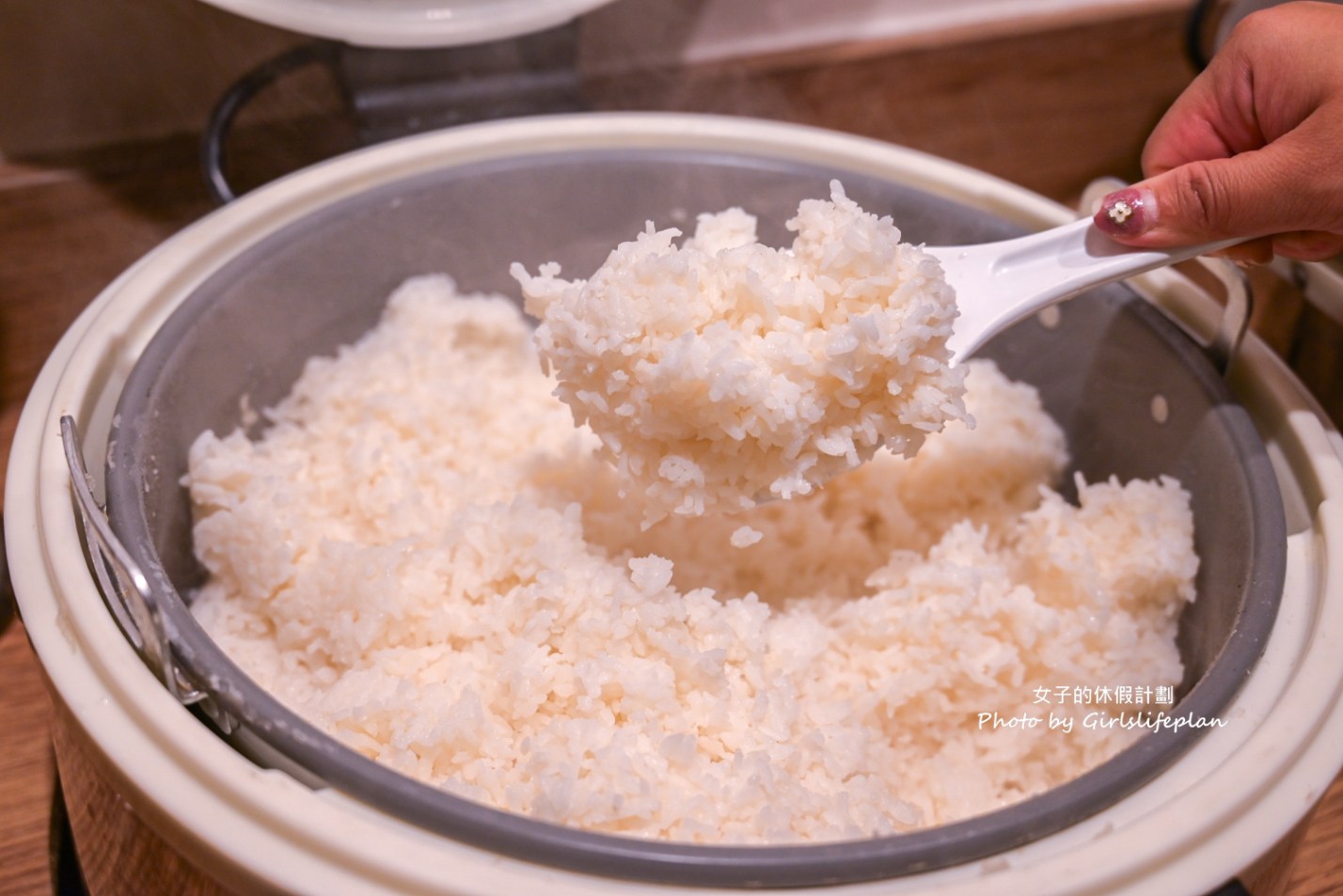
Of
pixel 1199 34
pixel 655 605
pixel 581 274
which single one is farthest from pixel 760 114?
pixel 655 605

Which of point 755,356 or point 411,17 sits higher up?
point 411,17

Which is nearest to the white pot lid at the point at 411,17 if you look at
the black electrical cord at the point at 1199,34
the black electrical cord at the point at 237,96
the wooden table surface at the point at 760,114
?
the black electrical cord at the point at 237,96

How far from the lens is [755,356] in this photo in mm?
838

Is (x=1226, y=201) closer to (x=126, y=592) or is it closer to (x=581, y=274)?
(x=581, y=274)

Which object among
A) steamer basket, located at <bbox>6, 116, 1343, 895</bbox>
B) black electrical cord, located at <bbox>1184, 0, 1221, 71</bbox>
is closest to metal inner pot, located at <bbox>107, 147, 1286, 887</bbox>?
steamer basket, located at <bbox>6, 116, 1343, 895</bbox>

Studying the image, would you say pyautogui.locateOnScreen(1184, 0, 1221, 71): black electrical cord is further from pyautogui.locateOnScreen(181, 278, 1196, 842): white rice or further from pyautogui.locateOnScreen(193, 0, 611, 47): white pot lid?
pyautogui.locateOnScreen(193, 0, 611, 47): white pot lid

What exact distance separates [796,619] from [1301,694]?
42cm

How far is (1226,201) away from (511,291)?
81 cm

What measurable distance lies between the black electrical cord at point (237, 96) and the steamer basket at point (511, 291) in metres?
0.11

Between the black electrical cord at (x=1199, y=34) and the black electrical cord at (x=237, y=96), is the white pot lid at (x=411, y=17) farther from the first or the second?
the black electrical cord at (x=1199, y=34)

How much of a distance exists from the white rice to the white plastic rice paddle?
8.4 inches

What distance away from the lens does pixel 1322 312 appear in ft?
3.80

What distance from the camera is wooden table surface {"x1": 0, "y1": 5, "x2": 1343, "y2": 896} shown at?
3.45 feet

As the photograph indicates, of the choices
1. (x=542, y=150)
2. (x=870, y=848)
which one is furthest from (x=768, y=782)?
(x=542, y=150)
